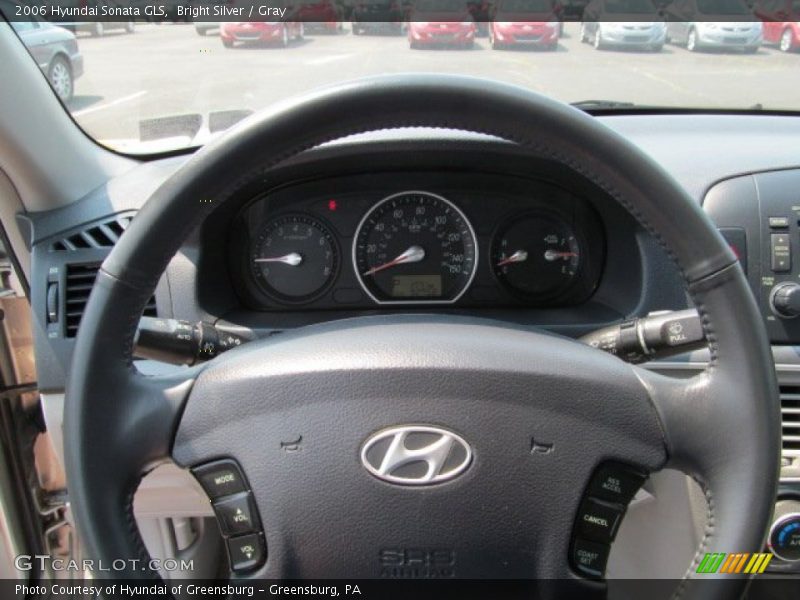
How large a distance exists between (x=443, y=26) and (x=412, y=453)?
1.51m

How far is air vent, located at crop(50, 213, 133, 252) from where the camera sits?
2.10 metres

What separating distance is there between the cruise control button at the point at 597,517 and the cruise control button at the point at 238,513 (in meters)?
0.56

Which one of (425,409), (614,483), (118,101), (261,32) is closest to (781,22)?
(261,32)

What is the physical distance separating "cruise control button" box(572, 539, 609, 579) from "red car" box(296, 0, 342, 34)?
5.24 feet

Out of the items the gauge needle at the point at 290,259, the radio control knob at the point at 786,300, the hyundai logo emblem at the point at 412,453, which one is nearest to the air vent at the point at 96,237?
→ the gauge needle at the point at 290,259

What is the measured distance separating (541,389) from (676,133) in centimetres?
134

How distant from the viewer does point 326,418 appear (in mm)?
1288

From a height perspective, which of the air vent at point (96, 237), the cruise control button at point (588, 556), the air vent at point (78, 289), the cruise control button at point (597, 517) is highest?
the air vent at point (96, 237)

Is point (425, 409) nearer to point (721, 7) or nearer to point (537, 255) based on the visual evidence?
point (537, 255)

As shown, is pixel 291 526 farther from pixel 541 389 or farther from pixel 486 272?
pixel 486 272

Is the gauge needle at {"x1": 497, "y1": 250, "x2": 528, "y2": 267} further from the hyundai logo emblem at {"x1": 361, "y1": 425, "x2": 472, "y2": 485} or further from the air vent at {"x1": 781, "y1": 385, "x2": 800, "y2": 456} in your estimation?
the hyundai logo emblem at {"x1": 361, "y1": 425, "x2": 472, "y2": 485}

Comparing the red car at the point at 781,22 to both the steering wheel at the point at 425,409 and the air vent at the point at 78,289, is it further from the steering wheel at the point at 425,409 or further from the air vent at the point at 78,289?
the air vent at the point at 78,289

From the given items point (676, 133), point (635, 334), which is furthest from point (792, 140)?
point (635, 334)

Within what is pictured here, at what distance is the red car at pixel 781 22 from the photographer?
2.43 meters
